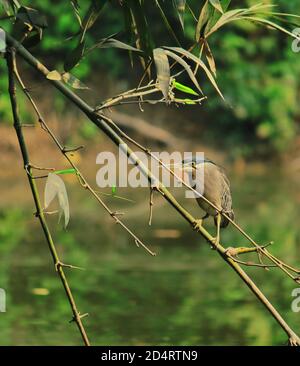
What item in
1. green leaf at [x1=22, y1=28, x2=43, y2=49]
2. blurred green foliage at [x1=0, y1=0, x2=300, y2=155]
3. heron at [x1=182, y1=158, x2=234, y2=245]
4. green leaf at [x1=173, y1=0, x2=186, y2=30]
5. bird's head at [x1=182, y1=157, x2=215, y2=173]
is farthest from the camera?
blurred green foliage at [x1=0, y1=0, x2=300, y2=155]

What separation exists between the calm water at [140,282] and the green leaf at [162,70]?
8.73ft

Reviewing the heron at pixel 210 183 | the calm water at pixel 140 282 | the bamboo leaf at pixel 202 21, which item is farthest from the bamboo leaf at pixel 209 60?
the calm water at pixel 140 282

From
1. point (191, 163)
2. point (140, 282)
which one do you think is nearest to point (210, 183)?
point (191, 163)

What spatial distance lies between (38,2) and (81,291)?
535cm

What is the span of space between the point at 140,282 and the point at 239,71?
17.0ft

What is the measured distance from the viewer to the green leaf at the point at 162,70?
1.68 metres

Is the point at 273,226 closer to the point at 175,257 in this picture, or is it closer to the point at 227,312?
the point at 175,257

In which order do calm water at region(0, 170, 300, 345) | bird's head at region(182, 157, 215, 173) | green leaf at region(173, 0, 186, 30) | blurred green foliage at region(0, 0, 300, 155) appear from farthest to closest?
blurred green foliage at region(0, 0, 300, 155) < calm water at region(0, 170, 300, 345) < bird's head at region(182, 157, 215, 173) < green leaf at region(173, 0, 186, 30)

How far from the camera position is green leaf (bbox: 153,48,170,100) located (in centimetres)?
168

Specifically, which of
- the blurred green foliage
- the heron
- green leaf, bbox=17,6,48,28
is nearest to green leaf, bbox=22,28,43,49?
green leaf, bbox=17,6,48,28

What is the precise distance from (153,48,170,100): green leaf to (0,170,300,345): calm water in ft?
8.73

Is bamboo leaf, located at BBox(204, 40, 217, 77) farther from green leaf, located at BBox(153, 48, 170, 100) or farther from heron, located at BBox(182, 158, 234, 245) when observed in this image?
heron, located at BBox(182, 158, 234, 245)

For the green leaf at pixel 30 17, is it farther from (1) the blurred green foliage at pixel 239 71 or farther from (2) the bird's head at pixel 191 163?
(1) the blurred green foliage at pixel 239 71

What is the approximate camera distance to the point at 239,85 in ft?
33.7
